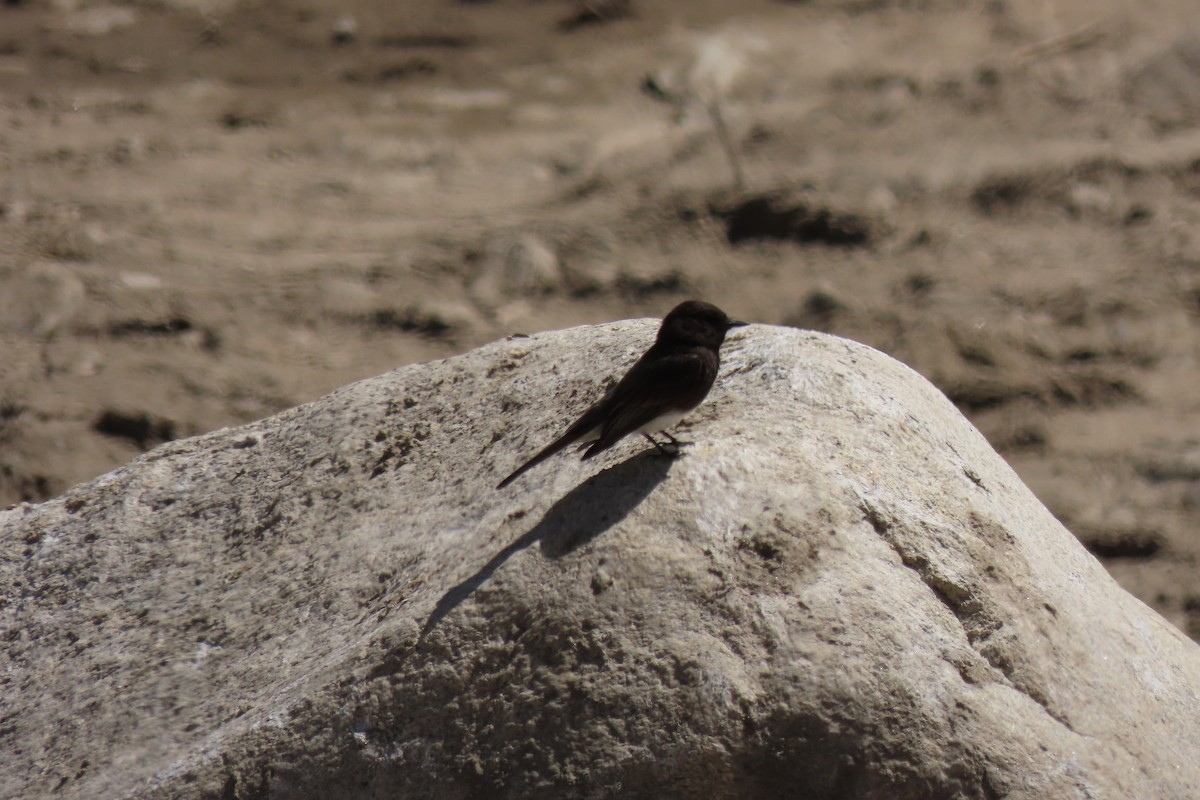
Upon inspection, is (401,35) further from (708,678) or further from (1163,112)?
(708,678)

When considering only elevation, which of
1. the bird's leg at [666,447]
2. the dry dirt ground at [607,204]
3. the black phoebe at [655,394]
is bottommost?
the dry dirt ground at [607,204]

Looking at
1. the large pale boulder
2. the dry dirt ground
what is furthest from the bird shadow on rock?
the dry dirt ground

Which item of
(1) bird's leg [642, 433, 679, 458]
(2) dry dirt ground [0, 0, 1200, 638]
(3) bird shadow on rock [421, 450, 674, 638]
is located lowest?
(2) dry dirt ground [0, 0, 1200, 638]

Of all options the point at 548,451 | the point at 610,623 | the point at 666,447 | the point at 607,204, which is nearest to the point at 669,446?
the point at 666,447

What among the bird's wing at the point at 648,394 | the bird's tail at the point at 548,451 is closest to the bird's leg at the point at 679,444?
the bird's wing at the point at 648,394

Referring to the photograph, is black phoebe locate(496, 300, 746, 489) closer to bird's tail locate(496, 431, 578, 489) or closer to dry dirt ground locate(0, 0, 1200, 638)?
bird's tail locate(496, 431, 578, 489)

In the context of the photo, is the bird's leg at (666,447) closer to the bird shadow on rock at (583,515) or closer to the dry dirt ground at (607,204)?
the bird shadow on rock at (583,515)
